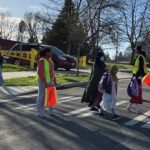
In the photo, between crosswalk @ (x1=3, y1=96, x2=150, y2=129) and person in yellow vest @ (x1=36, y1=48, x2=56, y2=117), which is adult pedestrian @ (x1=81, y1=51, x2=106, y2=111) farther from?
person in yellow vest @ (x1=36, y1=48, x2=56, y2=117)

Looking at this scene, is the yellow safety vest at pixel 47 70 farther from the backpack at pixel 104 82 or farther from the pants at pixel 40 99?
the backpack at pixel 104 82

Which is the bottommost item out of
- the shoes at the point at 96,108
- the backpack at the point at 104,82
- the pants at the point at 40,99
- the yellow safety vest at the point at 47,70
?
the shoes at the point at 96,108

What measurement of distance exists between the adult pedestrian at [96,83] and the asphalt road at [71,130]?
0.31 meters

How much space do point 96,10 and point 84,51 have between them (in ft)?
52.7

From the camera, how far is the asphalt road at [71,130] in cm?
804

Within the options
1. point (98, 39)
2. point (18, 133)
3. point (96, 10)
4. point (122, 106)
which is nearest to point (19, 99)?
point (122, 106)

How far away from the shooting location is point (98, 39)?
53000mm

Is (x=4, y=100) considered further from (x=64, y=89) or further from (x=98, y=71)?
(x=64, y=89)

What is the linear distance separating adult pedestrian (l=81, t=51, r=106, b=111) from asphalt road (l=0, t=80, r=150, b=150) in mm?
311

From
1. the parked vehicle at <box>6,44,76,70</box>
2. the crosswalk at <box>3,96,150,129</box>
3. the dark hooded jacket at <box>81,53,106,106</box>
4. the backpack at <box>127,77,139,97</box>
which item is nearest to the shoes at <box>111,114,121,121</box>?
the crosswalk at <box>3,96,150,129</box>

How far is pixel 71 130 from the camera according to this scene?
9.41 meters

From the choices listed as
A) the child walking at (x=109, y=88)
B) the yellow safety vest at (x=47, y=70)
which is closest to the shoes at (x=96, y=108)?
the child walking at (x=109, y=88)

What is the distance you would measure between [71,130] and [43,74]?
6.44ft

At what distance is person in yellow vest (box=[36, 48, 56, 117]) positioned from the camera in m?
10.9
